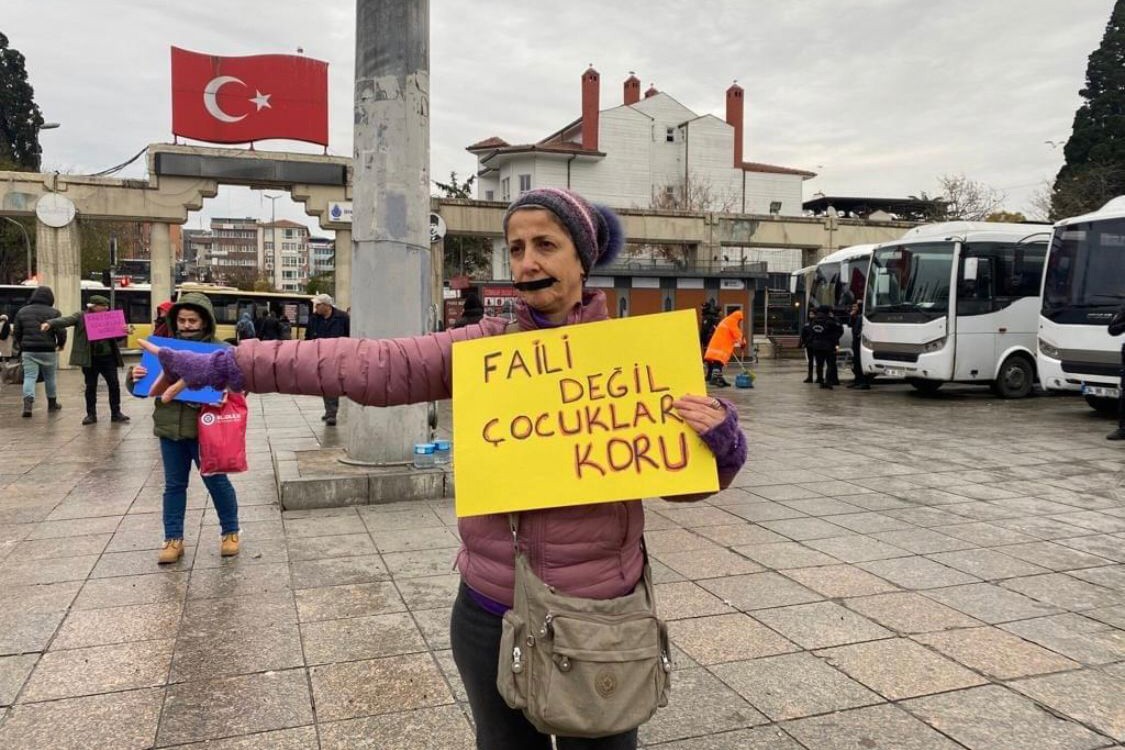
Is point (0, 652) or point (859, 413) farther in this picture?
point (859, 413)

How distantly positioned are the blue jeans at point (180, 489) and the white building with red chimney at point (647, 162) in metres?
46.4

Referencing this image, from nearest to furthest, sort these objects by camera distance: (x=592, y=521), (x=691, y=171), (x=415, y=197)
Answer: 1. (x=592, y=521)
2. (x=415, y=197)
3. (x=691, y=171)

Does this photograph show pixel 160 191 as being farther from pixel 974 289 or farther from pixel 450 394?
pixel 450 394

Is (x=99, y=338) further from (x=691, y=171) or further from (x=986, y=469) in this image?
(x=691, y=171)

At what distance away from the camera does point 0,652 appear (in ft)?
12.8

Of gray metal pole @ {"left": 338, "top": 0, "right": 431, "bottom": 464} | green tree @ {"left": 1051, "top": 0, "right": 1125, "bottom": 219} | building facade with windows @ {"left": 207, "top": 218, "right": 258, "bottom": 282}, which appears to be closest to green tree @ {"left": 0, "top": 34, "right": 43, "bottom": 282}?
gray metal pole @ {"left": 338, "top": 0, "right": 431, "bottom": 464}

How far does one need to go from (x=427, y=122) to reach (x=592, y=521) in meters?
5.99

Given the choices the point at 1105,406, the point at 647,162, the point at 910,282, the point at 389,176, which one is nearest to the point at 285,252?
the point at 647,162

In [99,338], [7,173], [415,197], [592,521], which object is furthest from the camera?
[7,173]

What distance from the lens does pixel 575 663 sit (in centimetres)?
177

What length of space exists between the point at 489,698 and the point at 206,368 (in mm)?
1024

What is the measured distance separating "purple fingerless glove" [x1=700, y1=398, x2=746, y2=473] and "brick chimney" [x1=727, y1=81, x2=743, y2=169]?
58.4m

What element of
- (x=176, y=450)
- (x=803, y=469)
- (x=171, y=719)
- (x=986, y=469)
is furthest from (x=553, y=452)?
(x=986, y=469)

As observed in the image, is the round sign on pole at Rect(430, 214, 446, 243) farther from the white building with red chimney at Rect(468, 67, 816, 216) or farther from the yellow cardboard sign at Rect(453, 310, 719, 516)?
the white building with red chimney at Rect(468, 67, 816, 216)
